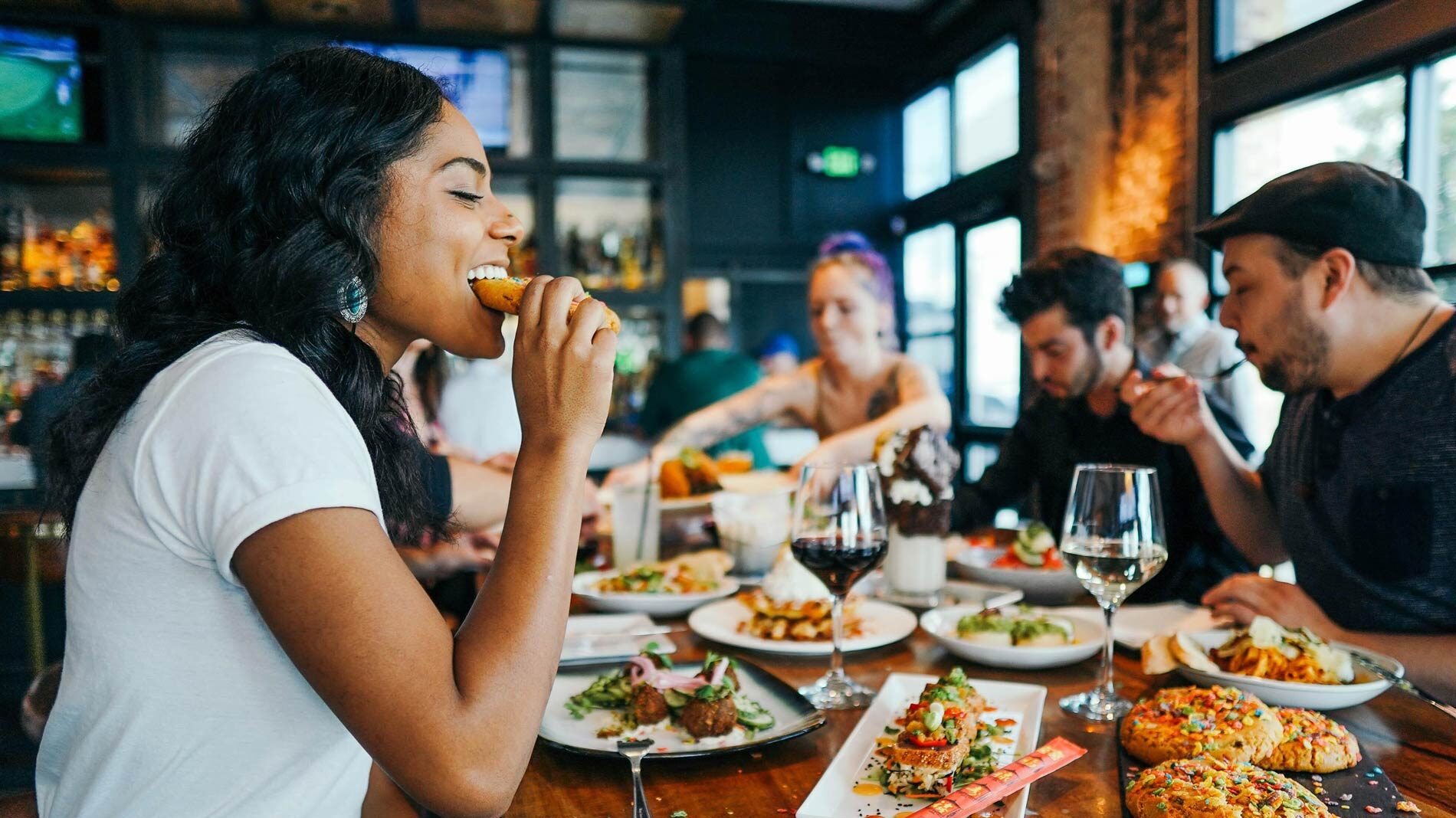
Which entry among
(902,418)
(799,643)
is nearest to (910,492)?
(799,643)

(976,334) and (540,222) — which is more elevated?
(540,222)

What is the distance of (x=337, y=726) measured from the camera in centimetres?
87

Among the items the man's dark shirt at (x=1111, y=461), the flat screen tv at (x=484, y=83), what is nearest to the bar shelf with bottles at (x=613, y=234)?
the flat screen tv at (x=484, y=83)

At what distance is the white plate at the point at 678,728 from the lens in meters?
0.98

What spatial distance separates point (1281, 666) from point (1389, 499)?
60cm

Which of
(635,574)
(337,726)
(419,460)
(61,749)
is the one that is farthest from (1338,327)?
(61,749)

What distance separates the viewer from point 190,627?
822 millimetres

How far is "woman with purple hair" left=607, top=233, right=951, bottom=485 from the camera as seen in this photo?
3.19 metres

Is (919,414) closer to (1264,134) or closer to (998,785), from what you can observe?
(998,785)

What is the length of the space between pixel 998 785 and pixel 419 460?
32.7 inches

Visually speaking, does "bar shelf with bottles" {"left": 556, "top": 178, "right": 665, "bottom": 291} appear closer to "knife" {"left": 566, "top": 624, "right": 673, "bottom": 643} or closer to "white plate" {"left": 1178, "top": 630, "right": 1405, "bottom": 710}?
"knife" {"left": 566, "top": 624, "right": 673, "bottom": 643}

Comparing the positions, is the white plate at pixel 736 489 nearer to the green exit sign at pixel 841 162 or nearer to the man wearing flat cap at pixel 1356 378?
the man wearing flat cap at pixel 1356 378

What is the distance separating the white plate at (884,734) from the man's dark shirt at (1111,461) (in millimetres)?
964

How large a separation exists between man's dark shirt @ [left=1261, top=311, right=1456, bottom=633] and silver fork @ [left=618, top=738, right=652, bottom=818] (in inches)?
53.4
